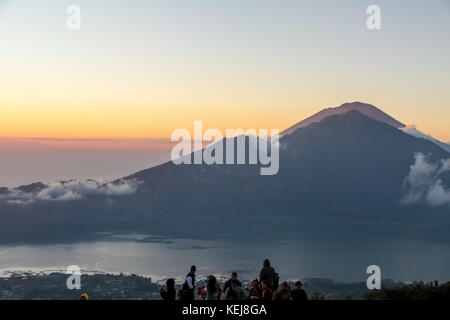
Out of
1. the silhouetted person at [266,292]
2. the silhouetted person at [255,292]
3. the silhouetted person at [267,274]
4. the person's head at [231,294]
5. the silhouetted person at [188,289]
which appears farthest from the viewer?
the silhouetted person at [267,274]

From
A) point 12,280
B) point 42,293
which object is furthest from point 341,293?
point 12,280

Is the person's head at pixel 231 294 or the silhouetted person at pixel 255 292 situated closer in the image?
the person's head at pixel 231 294

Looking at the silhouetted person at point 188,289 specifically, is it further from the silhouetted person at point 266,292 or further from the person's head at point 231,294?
the silhouetted person at point 266,292

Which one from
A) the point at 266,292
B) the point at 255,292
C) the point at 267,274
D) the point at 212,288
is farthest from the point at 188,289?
the point at 266,292

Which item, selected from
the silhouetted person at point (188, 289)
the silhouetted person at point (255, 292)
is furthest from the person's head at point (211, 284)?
the silhouetted person at point (255, 292)

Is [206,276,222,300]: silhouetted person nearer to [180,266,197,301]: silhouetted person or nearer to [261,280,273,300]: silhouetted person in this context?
[180,266,197,301]: silhouetted person

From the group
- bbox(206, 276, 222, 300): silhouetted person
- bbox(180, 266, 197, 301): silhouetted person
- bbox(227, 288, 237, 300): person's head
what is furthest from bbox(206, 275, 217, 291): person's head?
bbox(227, 288, 237, 300): person's head

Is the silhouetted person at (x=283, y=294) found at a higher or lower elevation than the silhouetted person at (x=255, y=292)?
higher

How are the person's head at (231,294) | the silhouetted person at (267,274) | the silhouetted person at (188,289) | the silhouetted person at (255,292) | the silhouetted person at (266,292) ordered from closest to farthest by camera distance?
1. the person's head at (231,294)
2. the silhouetted person at (266,292)
3. the silhouetted person at (255,292)
4. the silhouetted person at (188,289)
5. the silhouetted person at (267,274)

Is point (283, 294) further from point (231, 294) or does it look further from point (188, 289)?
point (188, 289)

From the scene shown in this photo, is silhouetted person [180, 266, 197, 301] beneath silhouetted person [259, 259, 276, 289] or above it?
beneath
